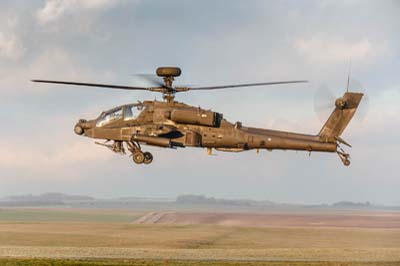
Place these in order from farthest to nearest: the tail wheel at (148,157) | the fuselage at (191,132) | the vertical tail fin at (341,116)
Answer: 1. the vertical tail fin at (341,116)
2. the tail wheel at (148,157)
3. the fuselage at (191,132)

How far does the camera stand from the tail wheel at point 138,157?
3688 cm

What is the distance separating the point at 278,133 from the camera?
37344 millimetres

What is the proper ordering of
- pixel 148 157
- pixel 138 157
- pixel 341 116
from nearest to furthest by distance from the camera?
pixel 138 157 → pixel 148 157 → pixel 341 116

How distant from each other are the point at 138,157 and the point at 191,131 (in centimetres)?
328

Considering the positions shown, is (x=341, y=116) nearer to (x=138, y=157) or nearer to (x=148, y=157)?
(x=148, y=157)

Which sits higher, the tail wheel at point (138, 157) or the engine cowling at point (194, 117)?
Answer: the engine cowling at point (194, 117)

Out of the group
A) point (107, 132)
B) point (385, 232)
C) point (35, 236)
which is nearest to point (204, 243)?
point (35, 236)

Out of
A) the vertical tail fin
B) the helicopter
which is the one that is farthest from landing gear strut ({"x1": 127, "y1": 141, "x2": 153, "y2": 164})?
the vertical tail fin

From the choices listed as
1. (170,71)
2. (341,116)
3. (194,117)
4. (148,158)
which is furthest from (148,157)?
(341,116)

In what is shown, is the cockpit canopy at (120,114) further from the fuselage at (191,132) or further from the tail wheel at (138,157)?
the tail wheel at (138,157)

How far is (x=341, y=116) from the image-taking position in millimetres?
38250

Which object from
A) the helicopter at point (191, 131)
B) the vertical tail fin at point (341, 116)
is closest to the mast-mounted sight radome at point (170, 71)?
the helicopter at point (191, 131)

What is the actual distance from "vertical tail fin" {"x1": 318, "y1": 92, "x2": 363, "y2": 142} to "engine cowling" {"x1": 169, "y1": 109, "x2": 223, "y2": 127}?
20.7 feet

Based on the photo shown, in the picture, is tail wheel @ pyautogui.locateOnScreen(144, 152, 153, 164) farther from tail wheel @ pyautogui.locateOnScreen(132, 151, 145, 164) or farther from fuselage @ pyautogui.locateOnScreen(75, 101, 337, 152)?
fuselage @ pyautogui.locateOnScreen(75, 101, 337, 152)
